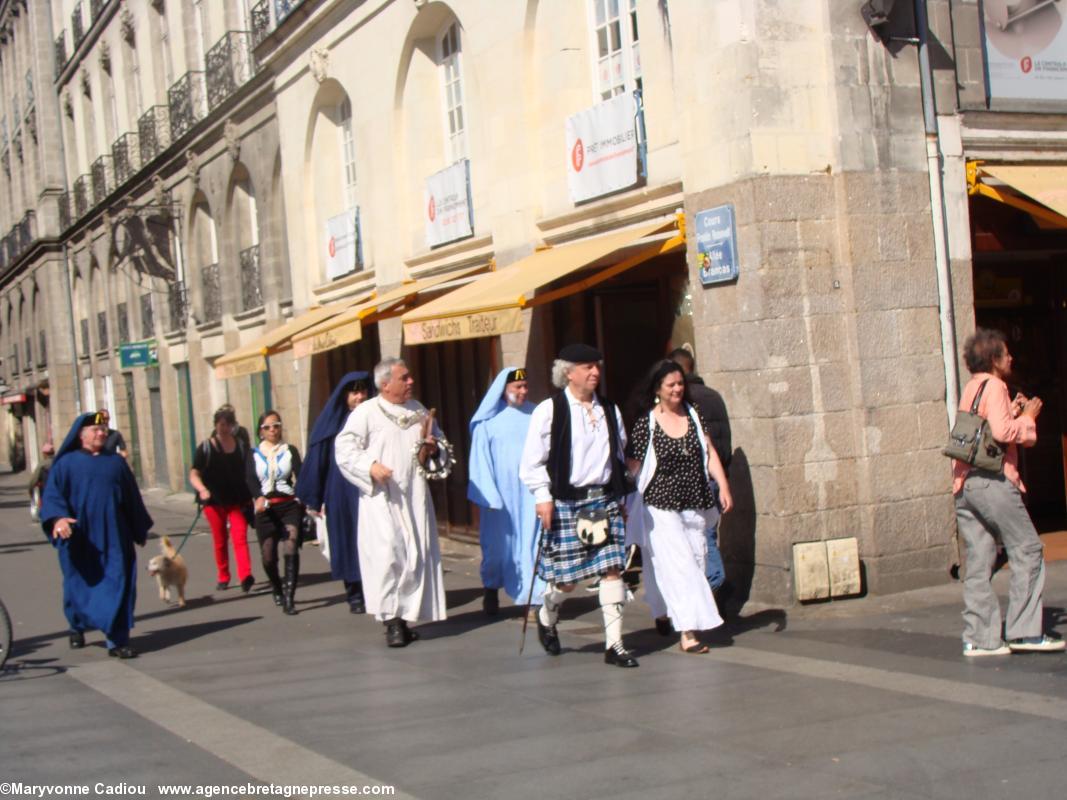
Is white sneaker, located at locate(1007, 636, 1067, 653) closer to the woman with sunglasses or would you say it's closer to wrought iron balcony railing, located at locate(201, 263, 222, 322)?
the woman with sunglasses

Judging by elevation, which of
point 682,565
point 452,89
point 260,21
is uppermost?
point 260,21

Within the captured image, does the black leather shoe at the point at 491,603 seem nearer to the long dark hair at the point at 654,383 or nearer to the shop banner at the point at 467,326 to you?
the shop banner at the point at 467,326

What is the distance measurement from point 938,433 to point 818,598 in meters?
1.51

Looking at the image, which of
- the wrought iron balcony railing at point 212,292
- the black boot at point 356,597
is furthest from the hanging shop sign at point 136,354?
the black boot at point 356,597

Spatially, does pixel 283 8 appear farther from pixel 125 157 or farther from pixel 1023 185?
pixel 125 157

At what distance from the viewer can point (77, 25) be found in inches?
1494

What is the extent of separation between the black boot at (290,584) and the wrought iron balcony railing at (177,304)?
17.5 meters

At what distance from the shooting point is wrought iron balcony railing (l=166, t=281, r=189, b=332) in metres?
28.5

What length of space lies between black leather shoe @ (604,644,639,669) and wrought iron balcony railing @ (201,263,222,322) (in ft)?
61.1

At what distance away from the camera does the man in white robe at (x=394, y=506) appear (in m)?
9.44

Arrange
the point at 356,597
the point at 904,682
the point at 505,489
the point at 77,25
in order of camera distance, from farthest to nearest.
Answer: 1. the point at 77,25
2. the point at 356,597
3. the point at 505,489
4. the point at 904,682

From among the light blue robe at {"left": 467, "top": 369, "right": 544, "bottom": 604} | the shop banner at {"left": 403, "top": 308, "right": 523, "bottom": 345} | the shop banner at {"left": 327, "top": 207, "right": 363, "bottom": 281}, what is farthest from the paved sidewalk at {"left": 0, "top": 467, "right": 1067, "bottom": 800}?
the shop banner at {"left": 327, "top": 207, "right": 363, "bottom": 281}

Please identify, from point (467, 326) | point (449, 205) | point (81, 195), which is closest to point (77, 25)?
point (81, 195)

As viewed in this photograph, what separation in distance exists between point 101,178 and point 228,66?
1306cm
